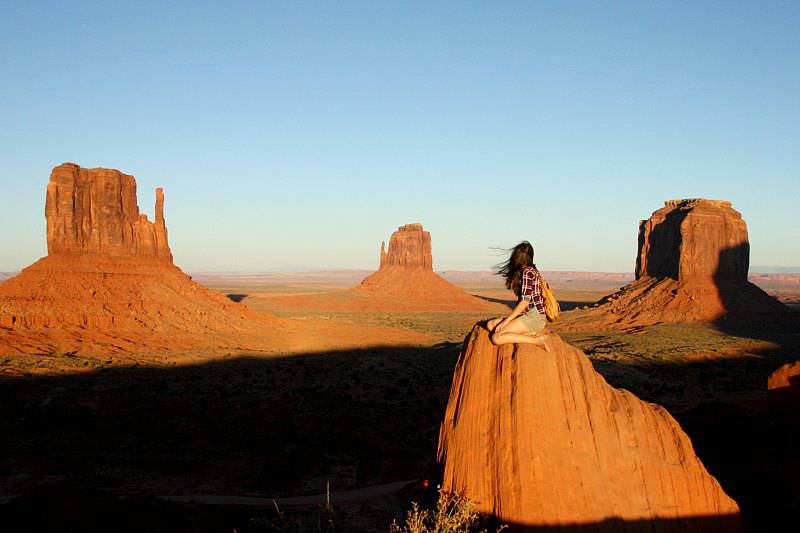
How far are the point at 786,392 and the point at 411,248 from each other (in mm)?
124708

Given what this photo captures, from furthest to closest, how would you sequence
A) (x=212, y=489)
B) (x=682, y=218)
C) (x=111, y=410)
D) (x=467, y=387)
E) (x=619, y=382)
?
(x=682, y=218) → (x=619, y=382) → (x=111, y=410) → (x=212, y=489) → (x=467, y=387)

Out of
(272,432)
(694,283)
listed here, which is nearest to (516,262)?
(272,432)

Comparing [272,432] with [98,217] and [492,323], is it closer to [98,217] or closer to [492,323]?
[492,323]

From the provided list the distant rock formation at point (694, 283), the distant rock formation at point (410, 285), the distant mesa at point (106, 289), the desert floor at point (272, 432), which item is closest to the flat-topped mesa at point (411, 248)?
the distant rock formation at point (410, 285)

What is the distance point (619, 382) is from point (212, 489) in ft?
75.1

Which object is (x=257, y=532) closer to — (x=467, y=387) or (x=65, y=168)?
(x=467, y=387)

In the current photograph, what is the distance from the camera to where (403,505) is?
41.7 ft

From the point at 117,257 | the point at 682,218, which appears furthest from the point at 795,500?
the point at 682,218

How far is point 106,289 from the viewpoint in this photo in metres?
52.7

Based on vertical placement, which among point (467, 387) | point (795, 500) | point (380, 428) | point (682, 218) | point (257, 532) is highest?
point (682, 218)

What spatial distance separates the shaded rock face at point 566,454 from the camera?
804cm

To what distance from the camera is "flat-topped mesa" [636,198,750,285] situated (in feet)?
252

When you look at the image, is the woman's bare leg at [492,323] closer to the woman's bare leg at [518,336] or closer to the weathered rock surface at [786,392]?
the woman's bare leg at [518,336]

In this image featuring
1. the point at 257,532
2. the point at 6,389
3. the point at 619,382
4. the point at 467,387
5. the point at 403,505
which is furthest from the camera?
the point at 619,382
